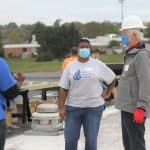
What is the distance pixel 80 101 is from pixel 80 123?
290 mm

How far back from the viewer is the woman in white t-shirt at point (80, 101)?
6.85m

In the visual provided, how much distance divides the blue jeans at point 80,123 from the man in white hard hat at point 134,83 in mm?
1010

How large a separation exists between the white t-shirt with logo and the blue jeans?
2.9 inches

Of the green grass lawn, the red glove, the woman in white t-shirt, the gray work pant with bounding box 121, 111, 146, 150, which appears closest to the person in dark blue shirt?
the woman in white t-shirt

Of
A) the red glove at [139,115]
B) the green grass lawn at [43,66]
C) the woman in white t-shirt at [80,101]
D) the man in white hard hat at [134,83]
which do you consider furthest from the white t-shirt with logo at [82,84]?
the green grass lawn at [43,66]

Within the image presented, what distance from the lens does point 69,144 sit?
6898mm

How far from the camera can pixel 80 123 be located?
22.7 feet

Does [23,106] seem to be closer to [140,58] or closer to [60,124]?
[60,124]

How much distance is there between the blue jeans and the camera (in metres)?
6.85

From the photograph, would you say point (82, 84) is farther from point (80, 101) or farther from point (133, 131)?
point (133, 131)

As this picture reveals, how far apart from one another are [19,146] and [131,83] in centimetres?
385

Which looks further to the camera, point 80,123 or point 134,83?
point 80,123

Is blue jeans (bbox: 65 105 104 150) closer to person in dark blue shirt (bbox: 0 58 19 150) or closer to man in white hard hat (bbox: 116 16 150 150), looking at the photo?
man in white hard hat (bbox: 116 16 150 150)

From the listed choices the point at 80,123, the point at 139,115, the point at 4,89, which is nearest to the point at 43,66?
the point at 80,123
